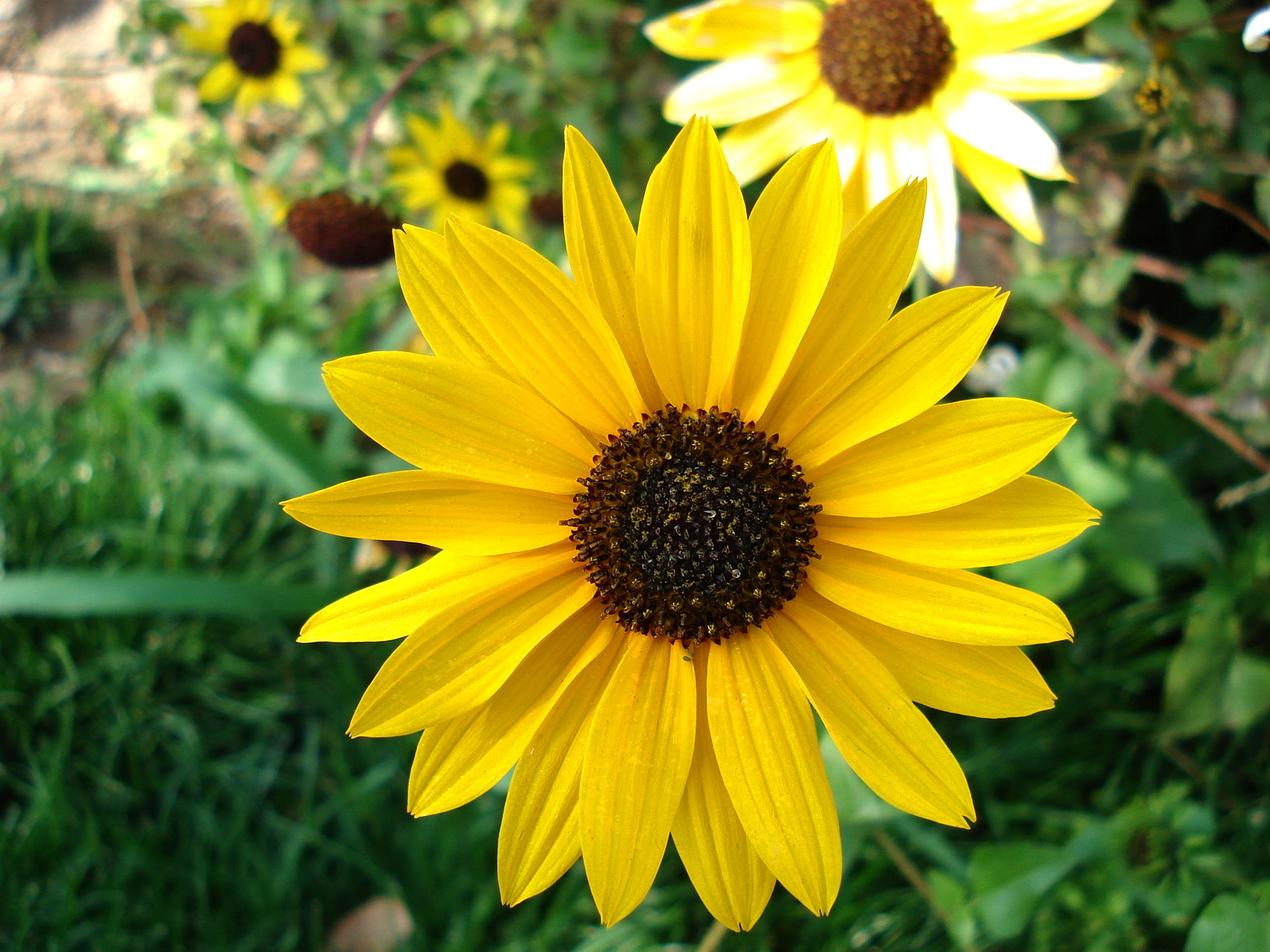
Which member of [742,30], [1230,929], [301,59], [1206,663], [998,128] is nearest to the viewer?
[1230,929]

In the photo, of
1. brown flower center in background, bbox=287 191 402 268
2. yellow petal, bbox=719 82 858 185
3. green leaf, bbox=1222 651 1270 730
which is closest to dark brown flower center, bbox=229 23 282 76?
brown flower center in background, bbox=287 191 402 268

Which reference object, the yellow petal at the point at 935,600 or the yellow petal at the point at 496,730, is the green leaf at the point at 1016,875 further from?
the yellow petal at the point at 496,730

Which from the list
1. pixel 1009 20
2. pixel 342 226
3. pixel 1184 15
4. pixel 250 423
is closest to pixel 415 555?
pixel 250 423

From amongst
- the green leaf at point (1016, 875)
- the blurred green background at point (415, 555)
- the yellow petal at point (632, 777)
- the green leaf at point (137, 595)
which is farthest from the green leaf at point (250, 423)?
the green leaf at point (1016, 875)

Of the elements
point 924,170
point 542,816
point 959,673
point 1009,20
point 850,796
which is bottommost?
point 850,796

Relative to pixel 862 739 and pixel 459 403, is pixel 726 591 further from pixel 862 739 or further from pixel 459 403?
pixel 459 403

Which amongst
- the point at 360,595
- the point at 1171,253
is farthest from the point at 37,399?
the point at 1171,253

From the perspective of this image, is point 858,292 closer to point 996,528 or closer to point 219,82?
point 996,528
